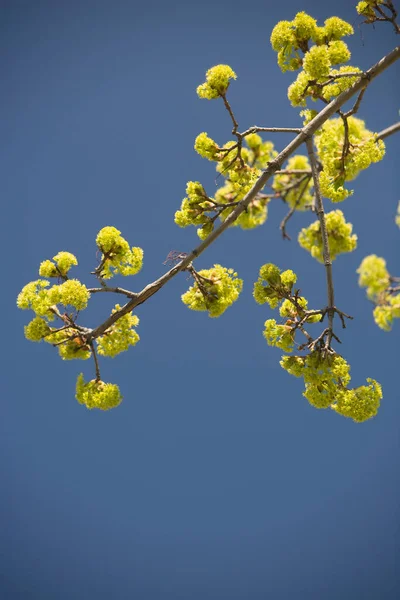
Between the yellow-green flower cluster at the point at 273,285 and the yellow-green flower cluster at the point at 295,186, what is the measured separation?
1.84 metres

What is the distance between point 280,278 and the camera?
4.11m

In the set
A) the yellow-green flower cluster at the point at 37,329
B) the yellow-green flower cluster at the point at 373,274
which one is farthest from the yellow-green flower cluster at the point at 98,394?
the yellow-green flower cluster at the point at 373,274

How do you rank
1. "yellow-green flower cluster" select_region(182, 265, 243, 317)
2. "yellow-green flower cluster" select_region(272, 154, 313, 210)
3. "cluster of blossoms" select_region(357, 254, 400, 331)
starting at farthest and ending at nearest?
"yellow-green flower cluster" select_region(272, 154, 313, 210) → "yellow-green flower cluster" select_region(182, 265, 243, 317) → "cluster of blossoms" select_region(357, 254, 400, 331)

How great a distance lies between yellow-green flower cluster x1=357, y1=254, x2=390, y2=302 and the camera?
8.16 ft

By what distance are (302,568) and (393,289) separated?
10.8 m

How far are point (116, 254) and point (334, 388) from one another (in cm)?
210

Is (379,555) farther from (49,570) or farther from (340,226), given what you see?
(340,226)

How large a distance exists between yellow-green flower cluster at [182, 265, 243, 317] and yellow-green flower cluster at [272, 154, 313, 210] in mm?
1818

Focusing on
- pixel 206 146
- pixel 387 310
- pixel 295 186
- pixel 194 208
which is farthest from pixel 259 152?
pixel 387 310

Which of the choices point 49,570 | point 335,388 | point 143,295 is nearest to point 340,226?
point 335,388

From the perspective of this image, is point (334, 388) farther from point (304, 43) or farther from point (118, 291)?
point (304, 43)

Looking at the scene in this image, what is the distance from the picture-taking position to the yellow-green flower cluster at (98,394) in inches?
162

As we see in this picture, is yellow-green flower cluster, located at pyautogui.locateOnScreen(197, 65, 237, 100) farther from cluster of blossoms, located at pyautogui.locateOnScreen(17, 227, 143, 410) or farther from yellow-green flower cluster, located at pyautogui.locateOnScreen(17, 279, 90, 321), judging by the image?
yellow-green flower cluster, located at pyautogui.locateOnScreen(17, 279, 90, 321)

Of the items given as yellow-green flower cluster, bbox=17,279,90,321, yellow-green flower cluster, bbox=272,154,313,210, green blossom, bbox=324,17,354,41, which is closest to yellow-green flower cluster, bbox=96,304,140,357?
yellow-green flower cluster, bbox=17,279,90,321
